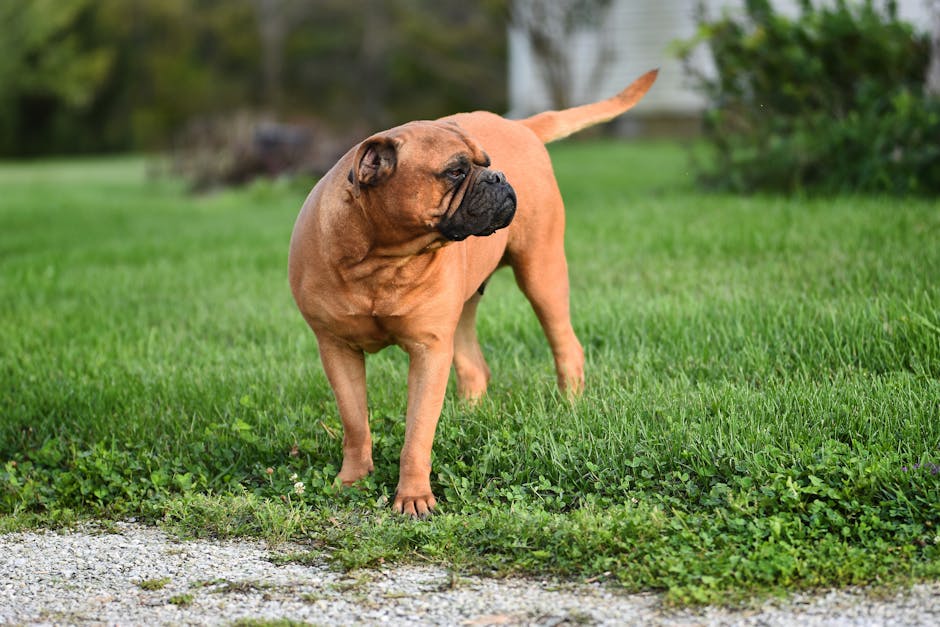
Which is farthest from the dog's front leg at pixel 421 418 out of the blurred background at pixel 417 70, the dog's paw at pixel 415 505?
the blurred background at pixel 417 70

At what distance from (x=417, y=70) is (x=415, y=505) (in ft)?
106

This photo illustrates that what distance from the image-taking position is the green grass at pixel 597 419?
360 cm

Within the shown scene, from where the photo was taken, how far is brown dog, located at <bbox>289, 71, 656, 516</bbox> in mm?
3668

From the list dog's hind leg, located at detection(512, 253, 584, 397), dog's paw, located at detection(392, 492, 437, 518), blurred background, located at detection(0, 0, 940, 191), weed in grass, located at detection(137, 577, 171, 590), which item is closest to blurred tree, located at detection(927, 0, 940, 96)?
blurred background, located at detection(0, 0, 940, 191)

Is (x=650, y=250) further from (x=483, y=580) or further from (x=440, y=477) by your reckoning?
(x=483, y=580)

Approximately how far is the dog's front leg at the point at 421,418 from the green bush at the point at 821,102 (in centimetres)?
579

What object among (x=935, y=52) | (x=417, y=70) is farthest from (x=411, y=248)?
(x=417, y=70)

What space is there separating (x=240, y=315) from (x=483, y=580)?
12.0 feet

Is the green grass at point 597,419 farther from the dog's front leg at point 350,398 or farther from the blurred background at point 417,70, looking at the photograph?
the blurred background at point 417,70

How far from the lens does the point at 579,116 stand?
→ 5109mm

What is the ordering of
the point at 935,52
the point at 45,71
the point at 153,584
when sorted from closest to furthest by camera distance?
the point at 153,584, the point at 935,52, the point at 45,71

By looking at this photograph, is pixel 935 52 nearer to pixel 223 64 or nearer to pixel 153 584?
pixel 153 584

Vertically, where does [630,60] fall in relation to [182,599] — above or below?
above

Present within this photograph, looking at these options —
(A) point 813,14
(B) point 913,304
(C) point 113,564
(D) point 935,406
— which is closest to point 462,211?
(C) point 113,564
